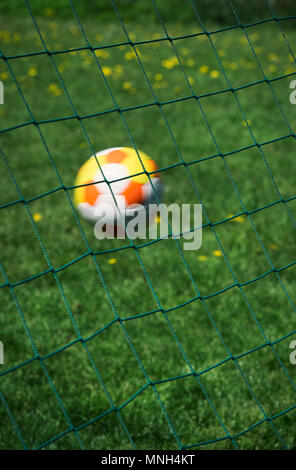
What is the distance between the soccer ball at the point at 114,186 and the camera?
229cm

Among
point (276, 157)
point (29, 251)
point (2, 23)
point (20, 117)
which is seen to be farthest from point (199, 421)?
point (2, 23)

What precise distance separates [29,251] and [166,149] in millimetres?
1651

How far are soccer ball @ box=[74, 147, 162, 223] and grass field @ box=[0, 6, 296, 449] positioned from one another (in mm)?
227

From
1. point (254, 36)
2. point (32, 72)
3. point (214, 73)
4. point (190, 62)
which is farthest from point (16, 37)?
point (254, 36)

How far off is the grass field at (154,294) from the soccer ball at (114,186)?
23 cm

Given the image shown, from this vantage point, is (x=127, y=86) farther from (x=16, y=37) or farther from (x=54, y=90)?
(x=16, y=37)

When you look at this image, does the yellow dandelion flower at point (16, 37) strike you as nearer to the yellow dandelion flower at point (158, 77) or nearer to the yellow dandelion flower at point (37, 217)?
the yellow dandelion flower at point (158, 77)

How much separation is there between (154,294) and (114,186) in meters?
A: 0.70

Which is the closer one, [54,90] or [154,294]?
[154,294]

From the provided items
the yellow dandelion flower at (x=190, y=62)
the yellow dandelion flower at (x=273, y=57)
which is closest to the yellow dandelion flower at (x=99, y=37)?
the yellow dandelion flower at (x=190, y=62)

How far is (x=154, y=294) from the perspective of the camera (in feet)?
5.81

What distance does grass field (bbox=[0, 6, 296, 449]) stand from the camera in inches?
77.9

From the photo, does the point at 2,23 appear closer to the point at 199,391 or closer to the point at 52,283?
the point at 52,283

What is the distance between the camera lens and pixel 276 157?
4023mm
